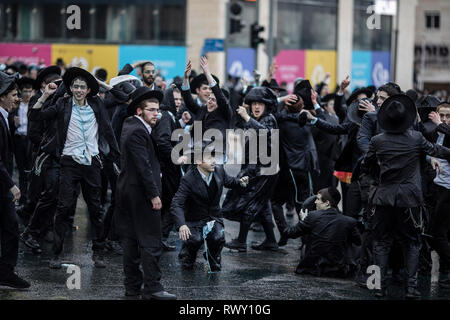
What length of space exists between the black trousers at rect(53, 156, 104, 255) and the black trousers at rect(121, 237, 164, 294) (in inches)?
54.3

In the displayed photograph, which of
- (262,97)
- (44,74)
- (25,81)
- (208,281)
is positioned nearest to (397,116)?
(208,281)

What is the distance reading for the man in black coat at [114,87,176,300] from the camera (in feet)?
23.5

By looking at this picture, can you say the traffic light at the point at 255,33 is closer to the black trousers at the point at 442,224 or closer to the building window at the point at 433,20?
the black trousers at the point at 442,224

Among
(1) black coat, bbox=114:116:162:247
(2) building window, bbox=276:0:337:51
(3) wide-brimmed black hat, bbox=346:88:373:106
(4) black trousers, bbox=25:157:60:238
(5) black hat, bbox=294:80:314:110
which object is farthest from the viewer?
(2) building window, bbox=276:0:337:51

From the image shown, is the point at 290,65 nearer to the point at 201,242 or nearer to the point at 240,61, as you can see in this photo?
the point at 240,61

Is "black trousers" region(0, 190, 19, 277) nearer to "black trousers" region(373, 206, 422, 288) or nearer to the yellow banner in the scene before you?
"black trousers" region(373, 206, 422, 288)

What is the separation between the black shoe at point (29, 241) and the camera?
9414 millimetres

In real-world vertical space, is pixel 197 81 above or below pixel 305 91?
above

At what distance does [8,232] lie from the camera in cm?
752

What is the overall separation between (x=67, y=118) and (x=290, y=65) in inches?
1067

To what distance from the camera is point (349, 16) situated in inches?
1443

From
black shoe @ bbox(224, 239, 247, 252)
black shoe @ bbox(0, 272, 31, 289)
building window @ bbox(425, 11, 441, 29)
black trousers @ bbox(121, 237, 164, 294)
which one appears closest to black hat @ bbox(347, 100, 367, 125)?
black shoe @ bbox(224, 239, 247, 252)

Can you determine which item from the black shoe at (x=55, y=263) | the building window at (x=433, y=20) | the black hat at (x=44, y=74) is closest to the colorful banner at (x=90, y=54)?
the black hat at (x=44, y=74)

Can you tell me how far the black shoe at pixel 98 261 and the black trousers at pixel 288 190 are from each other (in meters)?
2.71
